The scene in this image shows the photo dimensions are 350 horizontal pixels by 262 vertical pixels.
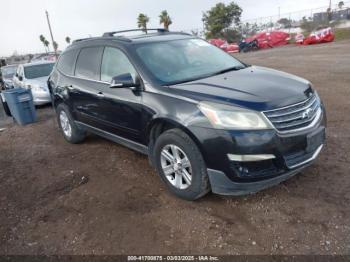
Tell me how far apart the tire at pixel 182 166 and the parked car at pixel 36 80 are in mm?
7831

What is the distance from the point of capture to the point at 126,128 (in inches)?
173

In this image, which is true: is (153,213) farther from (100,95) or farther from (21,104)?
(21,104)

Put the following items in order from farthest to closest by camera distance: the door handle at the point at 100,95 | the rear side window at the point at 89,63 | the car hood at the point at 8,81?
the car hood at the point at 8,81
the rear side window at the point at 89,63
the door handle at the point at 100,95

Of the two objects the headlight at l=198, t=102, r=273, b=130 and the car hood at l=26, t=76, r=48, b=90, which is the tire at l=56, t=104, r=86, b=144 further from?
the car hood at l=26, t=76, r=48, b=90

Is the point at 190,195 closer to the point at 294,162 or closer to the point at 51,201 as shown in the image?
the point at 294,162

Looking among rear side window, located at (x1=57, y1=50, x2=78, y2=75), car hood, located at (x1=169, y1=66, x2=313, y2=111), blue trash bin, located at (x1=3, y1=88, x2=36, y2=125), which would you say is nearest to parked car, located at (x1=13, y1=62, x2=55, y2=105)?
blue trash bin, located at (x1=3, y1=88, x2=36, y2=125)

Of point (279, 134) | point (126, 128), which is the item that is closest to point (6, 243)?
point (126, 128)

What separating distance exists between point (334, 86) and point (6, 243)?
819cm

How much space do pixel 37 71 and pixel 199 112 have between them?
9.78 meters

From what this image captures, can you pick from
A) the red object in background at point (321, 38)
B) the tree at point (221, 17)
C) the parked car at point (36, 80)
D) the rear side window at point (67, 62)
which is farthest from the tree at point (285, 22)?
the rear side window at point (67, 62)

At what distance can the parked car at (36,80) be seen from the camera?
10562 millimetres

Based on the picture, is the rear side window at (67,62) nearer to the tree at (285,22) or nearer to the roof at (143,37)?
the roof at (143,37)

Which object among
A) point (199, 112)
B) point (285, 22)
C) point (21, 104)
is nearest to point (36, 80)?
point (21, 104)

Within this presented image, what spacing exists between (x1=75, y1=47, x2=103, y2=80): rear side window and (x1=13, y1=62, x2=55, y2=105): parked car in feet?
18.5
